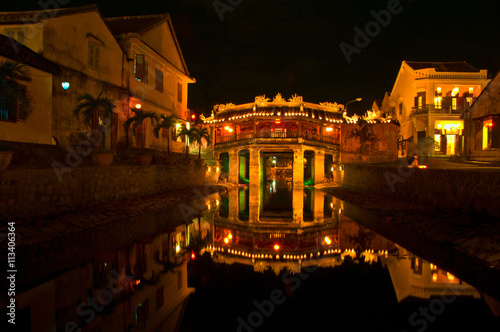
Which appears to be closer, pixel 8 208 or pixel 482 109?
pixel 8 208

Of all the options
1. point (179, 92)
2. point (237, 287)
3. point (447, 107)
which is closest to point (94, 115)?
point (179, 92)

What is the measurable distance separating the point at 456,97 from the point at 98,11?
32787 millimetres

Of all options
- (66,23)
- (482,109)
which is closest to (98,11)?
(66,23)

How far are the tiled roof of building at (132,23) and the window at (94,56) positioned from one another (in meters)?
3.62

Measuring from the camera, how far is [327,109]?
41625 mm

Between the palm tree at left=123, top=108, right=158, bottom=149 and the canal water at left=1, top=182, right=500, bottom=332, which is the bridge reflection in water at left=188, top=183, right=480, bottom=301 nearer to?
the canal water at left=1, top=182, right=500, bottom=332

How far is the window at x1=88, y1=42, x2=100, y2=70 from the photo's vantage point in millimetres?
17203

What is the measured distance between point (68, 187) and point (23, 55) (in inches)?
222

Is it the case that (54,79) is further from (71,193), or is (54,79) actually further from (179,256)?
(179,256)

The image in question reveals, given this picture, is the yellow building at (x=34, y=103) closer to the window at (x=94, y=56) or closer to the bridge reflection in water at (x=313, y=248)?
the window at (x=94, y=56)

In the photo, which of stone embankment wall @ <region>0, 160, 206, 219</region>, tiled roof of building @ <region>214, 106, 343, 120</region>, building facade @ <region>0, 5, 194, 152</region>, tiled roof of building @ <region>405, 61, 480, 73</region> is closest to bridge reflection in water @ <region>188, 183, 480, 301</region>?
stone embankment wall @ <region>0, 160, 206, 219</region>

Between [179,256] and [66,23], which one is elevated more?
[66,23]

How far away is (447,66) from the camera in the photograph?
121 feet

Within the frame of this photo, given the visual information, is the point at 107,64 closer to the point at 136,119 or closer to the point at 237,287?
the point at 136,119
